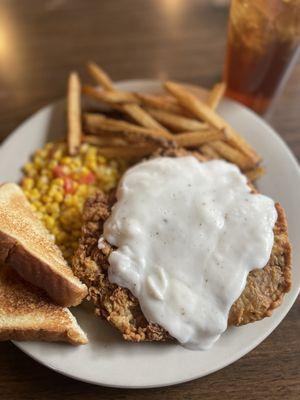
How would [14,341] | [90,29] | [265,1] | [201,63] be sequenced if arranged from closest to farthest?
[14,341] → [265,1] → [201,63] → [90,29]

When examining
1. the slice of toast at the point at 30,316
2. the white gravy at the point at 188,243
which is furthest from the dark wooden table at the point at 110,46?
the slice of toast at the point at 30,316

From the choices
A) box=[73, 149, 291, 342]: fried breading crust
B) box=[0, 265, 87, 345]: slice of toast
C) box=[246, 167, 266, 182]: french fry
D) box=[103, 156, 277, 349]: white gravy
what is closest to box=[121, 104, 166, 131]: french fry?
box=[103, 156, 277, 349]: white gravy

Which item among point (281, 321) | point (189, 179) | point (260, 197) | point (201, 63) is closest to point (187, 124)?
point (189, 179)

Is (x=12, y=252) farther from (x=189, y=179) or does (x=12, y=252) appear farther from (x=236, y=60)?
(x=236, y=60)

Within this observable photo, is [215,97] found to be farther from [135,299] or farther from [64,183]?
[135,299]

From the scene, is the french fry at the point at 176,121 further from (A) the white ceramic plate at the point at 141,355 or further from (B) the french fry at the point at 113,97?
(A) the white ceramic plate at the point at 141,355

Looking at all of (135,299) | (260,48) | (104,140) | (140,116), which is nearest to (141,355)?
(135,299)

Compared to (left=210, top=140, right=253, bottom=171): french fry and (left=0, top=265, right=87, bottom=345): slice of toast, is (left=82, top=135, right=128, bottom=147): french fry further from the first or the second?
(left=0, top=265, right=87, bottom=345): slice of toast
